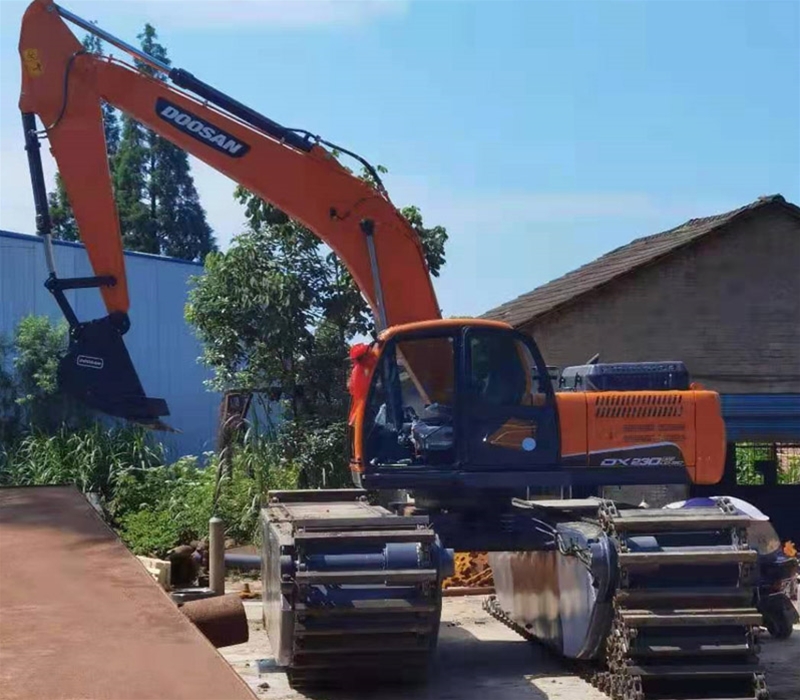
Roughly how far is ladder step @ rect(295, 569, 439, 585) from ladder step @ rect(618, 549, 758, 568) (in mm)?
1324

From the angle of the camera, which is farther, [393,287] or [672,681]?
[393,287]

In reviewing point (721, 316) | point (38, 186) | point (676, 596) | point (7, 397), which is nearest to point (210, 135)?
point (38, 186)

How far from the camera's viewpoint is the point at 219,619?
24.9 feet

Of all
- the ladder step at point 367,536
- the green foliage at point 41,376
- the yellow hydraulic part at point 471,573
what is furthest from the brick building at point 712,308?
the ladder step at point 367,536

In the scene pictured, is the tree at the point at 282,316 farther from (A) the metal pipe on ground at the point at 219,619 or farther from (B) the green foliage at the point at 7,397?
(A) the metal pipe on ground at the point at 219,619

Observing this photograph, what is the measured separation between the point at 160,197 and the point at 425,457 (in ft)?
143

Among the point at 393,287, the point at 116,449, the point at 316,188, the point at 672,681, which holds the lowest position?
the point at 672,681

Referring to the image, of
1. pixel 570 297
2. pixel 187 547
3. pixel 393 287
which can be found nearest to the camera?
pixel 393 287

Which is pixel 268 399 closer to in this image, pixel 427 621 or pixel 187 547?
pixel 187 547

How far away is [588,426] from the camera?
32.1 feet

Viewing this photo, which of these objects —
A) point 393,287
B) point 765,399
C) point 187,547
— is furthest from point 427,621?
point 765,399

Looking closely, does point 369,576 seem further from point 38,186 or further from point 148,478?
point 148,478

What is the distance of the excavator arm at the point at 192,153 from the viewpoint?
10.8 m

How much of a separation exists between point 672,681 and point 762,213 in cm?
1000
